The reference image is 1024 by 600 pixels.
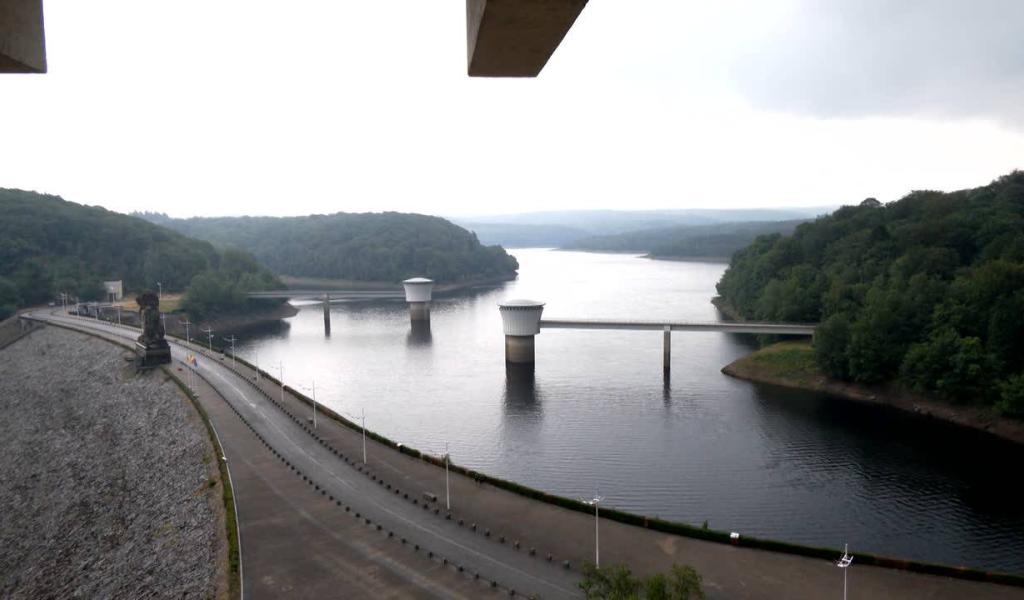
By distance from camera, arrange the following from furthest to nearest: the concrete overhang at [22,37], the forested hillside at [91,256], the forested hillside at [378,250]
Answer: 1. the forested hillside at [378,250]
2. the forested hillside at [91,256]
3. the concrete overhang at [22,37]

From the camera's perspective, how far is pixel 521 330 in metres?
54.0

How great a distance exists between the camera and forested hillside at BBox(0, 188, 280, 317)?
86.3 metres

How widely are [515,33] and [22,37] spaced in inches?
80.5

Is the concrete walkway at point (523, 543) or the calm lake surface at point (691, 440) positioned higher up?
the concrete walkway at point (523, 543)

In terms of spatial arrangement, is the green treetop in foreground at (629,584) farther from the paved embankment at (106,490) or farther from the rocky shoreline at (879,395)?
the rocky shoreline at (879,395)

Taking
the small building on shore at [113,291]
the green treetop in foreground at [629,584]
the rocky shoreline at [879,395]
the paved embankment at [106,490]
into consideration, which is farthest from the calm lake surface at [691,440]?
the small building on shore at [113,291]

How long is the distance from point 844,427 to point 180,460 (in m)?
33.5

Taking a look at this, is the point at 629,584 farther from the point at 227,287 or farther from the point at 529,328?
the point at 227,287

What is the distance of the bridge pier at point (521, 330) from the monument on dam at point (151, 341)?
24.5m

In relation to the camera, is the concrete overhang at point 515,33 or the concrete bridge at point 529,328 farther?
the concrete bridge at point 529,328

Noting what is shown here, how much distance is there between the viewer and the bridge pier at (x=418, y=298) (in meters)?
77.8

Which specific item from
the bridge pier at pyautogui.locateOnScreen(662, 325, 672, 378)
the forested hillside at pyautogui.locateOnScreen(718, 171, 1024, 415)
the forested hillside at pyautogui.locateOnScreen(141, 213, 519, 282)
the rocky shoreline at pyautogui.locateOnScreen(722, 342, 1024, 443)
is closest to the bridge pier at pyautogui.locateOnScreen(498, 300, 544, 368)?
the bridge pier at pyautogui.locateOnScreen(662, 325, 672, 378)

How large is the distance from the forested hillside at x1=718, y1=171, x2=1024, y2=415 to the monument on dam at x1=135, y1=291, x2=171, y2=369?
45154 millimetres

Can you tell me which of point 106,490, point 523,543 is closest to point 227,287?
point 106,490
